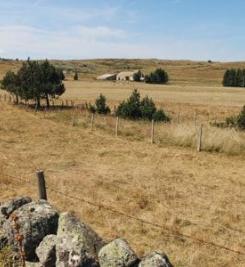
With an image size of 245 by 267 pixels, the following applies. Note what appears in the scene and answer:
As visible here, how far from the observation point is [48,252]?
7023mm

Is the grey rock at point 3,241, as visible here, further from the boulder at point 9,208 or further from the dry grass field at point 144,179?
the dry grass field at point 144,179

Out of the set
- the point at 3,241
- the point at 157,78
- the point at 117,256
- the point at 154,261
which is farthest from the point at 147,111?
the point at 157,78

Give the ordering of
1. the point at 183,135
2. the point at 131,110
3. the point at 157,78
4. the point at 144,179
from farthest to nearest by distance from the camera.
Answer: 1. the point at 157,78
2. the point at 131,110
3. the point at 183,135
4. the point at 144,179

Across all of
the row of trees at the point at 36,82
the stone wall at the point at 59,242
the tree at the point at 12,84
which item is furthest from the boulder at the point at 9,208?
the tree at the point at 12,84

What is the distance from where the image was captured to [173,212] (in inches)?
506

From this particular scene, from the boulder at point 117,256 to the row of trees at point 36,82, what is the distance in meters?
37.2

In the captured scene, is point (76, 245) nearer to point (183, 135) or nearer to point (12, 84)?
point (183, 135)

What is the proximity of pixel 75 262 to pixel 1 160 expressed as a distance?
12.9 meters

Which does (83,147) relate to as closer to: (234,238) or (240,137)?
(240,137)

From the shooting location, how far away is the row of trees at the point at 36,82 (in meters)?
42.9

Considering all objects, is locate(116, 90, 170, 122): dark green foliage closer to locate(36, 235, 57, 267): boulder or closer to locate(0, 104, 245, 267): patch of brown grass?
locate(0, 104, 245, 267): patch of brown grass

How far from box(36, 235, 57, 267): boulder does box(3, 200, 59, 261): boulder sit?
323mm

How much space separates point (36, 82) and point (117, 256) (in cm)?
3754

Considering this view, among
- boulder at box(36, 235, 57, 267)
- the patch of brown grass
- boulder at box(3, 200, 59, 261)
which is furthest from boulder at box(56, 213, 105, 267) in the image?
the patch of brown grass
